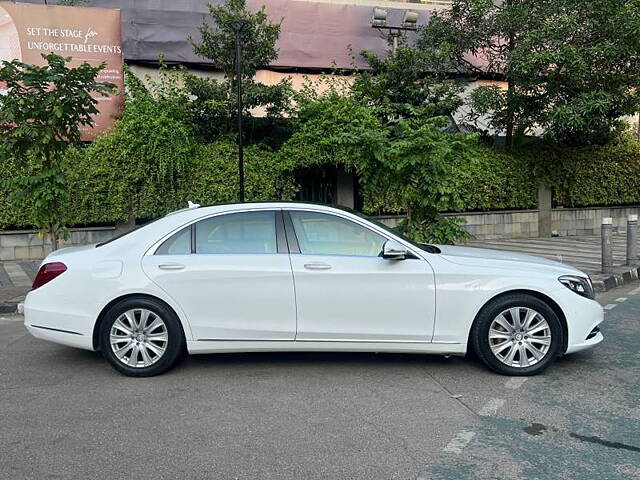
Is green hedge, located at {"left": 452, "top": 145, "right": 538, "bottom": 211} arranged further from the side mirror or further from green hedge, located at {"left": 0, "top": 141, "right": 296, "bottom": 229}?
the side mirror

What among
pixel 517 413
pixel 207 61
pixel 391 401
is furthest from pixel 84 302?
pixel 207 61

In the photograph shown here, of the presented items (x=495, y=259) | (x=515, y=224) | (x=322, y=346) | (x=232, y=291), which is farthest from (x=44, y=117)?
(x=515, y=224)

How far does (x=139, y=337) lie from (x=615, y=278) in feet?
25.7

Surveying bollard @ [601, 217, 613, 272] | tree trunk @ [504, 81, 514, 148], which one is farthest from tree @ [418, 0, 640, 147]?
bollard @ [601, 217, 613, 272]

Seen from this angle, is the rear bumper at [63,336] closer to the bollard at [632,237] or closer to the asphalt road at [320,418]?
the asphalt road at [320,418]

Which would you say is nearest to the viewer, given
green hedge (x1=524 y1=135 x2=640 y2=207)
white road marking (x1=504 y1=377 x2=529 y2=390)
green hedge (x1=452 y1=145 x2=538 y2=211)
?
white road marking (x1=504 y1=377 x2=529 y2=390)

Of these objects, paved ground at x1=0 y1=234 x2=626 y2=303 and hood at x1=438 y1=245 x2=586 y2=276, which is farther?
paved ground at x1=0 y1=234 x2=626 y2=303

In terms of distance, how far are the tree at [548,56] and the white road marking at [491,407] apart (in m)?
9.76

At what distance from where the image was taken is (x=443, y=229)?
28.7 ft

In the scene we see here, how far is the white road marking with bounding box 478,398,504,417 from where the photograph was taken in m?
4.29

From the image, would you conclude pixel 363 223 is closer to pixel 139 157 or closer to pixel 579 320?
pixel 579 320

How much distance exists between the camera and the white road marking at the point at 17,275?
379 inches

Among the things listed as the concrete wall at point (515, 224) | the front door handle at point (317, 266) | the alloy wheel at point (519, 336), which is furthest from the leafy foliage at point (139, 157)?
the alloy wheel at point (519, 336)

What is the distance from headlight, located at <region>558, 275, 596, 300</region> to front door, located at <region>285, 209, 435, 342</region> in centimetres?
118
